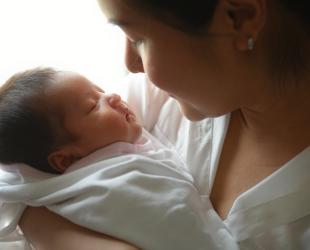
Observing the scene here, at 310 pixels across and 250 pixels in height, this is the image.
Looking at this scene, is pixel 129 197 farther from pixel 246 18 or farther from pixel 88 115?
pixel 246 18

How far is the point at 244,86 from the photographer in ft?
2.57

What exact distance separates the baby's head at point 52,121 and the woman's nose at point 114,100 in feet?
0.04

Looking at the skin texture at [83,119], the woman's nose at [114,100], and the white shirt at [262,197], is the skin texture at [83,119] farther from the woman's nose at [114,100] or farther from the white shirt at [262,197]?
the white shirt at [262,197]

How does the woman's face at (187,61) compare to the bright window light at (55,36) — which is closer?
→ the woman's face at (187,61)

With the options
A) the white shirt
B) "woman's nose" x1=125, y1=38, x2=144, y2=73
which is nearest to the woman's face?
"woman's nose" x1=125, y1=38, x2=144, y2=73

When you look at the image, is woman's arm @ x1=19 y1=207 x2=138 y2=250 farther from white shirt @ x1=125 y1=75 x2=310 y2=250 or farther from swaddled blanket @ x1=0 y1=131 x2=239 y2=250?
white shirt @ x1=125 y1=75 x2=310 y2=250

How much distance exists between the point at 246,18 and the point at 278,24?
0.08 metres

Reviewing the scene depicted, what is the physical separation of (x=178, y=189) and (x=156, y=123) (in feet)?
0.83

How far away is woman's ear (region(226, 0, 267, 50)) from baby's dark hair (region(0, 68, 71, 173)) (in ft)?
1.40

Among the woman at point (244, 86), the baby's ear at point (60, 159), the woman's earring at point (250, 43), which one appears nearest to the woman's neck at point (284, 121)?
the woman at point (244, 86)

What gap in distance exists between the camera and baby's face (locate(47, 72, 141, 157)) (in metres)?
0.94

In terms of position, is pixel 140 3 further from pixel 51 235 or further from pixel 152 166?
pixel 51 235

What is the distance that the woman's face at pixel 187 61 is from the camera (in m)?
0.69

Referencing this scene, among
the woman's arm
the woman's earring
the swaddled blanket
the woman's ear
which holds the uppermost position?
the woman's ear
